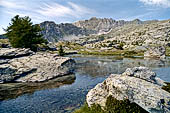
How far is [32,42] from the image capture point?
243ft

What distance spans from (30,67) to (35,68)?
133 cm

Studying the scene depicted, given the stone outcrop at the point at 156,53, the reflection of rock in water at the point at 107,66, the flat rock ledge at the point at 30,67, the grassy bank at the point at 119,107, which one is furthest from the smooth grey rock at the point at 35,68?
the stone outcrop at the point at 156,53

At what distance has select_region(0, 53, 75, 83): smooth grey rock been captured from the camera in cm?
3744

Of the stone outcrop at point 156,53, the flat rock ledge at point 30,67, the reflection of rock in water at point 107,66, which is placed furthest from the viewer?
the stone outcrop at point 156,53

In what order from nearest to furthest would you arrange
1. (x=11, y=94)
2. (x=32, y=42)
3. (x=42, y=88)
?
(x=11, y=94) < (x=42, y=88) < (x=32, y=42)

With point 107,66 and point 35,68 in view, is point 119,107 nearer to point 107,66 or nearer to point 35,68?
point 35,68

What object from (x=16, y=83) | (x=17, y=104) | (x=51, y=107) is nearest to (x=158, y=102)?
(x=51, y=107)

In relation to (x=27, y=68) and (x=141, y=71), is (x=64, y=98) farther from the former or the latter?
(x=27, y=68)

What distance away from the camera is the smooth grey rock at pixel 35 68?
3744cm

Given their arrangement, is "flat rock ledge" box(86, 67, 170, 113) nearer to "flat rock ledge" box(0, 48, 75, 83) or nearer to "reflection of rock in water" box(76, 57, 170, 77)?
"flat rock ledge" box(0, 48, 75, 83)

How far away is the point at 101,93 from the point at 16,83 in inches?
1018

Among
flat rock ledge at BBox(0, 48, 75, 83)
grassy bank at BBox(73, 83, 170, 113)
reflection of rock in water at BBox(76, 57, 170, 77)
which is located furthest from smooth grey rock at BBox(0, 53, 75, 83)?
grassy bank at BBox(73, 83, 170, 113)

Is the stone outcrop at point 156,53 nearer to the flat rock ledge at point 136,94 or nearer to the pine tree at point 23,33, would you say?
the pine tree at point 23,33

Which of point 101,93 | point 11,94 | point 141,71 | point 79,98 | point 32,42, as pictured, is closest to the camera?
point 101,93
